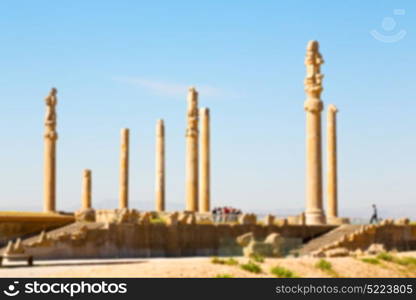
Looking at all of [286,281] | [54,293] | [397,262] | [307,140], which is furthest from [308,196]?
[54,293]

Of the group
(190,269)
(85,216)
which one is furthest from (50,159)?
(190,269)

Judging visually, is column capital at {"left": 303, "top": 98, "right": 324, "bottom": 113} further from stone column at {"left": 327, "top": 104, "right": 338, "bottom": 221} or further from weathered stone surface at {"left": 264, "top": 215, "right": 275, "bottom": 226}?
stone column at {"left": 327, "top": 104, "right": 338, "bottom": 221}

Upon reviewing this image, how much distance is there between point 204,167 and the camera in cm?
5431

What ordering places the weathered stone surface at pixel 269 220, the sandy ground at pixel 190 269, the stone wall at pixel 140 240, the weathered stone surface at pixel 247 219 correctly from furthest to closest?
the weathered stone surface at pixel 269 220, the weathered stone surface at pixel 247 219, the stone wall at pixel 140 240, the sandy ground at pixel 190 269

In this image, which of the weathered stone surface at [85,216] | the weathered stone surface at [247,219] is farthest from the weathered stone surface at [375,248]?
the weathered stone surface at [85,216]

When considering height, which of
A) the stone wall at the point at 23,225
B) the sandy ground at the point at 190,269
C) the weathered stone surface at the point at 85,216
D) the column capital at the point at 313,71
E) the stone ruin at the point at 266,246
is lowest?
the sandy ground at the point at 190,269

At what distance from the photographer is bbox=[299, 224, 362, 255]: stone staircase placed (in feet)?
137

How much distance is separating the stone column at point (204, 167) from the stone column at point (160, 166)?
16.5 ft

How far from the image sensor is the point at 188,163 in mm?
52812

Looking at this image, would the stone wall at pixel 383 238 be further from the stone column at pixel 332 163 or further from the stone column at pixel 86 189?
the stone column at pixel 86 189

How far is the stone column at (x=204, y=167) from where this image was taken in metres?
54.1

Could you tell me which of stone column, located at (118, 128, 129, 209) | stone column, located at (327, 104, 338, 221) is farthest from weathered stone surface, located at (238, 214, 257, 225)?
stone column, located at (118, 128, 129, 209)

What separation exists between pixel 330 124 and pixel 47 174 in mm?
16390

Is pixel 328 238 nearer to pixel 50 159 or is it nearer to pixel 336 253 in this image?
pixel 336 253
